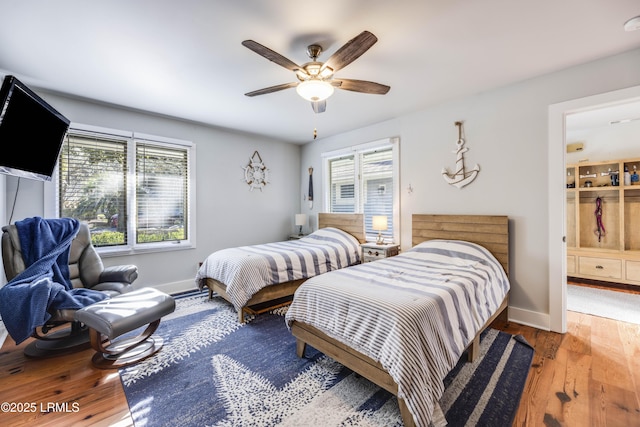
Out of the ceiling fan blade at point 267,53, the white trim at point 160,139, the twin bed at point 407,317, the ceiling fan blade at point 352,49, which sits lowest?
the twin bed at point 407,317

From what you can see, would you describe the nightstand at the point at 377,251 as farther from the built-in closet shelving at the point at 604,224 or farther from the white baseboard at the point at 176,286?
the built-in closet shelving at the point at 604,224

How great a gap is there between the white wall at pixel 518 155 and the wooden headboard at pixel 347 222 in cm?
112

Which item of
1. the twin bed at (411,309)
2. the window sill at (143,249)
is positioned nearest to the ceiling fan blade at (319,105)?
the twin bed at (411,309)

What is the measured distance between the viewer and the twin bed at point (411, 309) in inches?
59.3

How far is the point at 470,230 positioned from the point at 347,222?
1.92m

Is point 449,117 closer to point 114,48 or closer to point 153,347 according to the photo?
point 114,48

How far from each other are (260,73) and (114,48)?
1196 mm

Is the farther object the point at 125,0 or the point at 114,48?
the point at 114,48

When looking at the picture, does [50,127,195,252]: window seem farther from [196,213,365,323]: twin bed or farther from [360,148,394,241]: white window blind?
[360,148,394,241]: white window blind

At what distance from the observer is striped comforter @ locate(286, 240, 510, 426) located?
1.49 meters

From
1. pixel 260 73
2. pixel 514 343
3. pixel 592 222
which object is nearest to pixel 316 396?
pixel 514 343

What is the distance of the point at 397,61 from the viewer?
2469 mm

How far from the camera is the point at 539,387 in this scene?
189cm

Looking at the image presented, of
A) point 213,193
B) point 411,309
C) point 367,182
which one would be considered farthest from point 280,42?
point 213,193
